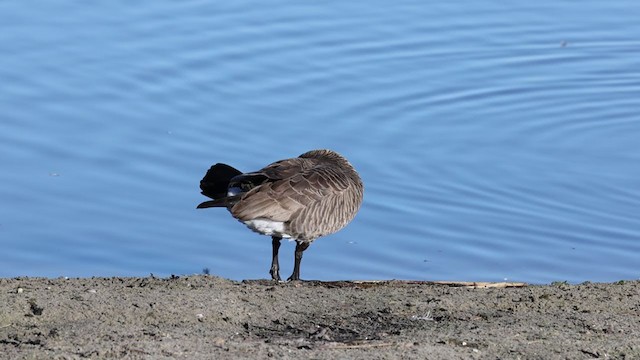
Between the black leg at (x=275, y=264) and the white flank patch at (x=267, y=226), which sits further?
the black leg at (x=275, y=264)

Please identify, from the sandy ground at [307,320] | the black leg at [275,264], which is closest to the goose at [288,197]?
the black leg at [275,264]

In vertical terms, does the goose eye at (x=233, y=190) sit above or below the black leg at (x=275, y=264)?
above

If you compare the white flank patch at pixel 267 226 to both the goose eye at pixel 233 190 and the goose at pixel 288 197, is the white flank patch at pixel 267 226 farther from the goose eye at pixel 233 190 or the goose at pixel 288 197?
the goose eye at pixel 233 190

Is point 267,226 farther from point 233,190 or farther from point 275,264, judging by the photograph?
point 275,264

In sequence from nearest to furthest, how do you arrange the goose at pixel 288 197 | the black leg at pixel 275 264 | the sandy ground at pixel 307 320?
the sandy ground at pixel 307 320 → the goose at pixel 288 197 → the black leg at pixel 275 264

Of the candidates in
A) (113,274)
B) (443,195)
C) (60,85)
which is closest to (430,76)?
(443,195)

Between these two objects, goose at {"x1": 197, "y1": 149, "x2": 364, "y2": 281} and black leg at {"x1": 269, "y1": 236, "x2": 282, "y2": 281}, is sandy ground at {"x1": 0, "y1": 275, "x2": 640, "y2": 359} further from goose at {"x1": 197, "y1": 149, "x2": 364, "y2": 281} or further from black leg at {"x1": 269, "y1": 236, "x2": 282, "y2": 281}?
black leg at {"x1": 269, "y1": 236, "x2": 282, "y2": 281}

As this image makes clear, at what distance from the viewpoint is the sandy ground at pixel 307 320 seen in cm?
611

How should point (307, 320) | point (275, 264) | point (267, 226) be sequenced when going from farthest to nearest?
1. point (275, 264)
2. point (267, 226)
3. point (307, 320)

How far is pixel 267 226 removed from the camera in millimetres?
8672

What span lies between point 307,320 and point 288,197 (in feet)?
6.01

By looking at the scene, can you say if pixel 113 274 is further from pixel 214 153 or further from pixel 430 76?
pixel 430 76

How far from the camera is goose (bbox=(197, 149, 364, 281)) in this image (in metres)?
8.51

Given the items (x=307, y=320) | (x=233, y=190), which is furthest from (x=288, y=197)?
(x=307, y=320)
